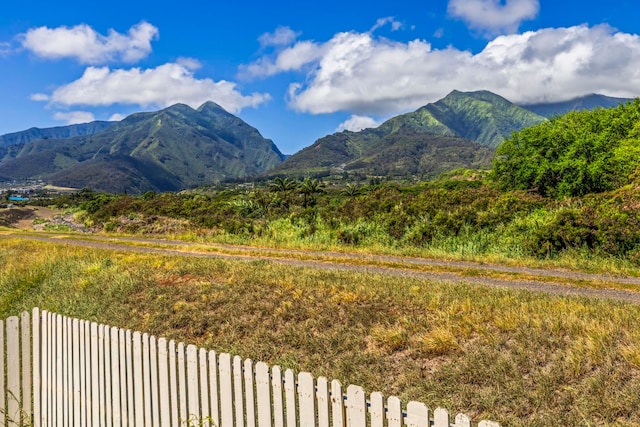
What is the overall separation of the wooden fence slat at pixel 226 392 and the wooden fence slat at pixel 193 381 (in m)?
0.38

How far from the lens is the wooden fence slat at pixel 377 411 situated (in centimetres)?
321

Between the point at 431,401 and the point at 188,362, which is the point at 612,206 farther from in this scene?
the point at 188,362

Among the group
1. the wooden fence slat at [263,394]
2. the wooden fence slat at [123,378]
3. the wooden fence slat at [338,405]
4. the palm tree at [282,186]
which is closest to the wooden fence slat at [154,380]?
the wooden fence slat at [123,378]

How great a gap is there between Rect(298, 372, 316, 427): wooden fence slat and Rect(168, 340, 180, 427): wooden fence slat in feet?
5.68

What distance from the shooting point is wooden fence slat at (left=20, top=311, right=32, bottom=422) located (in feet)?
19.3

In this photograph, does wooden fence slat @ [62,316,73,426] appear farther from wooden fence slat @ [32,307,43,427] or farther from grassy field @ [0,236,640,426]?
grassy field @ [0,236,640,426]

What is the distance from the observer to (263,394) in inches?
156

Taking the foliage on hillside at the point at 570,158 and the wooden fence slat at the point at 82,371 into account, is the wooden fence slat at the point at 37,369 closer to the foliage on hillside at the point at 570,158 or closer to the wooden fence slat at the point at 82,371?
the wooden fence slat at the point at 82,371

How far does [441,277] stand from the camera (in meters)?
12.7

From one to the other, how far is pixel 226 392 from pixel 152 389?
132 cm

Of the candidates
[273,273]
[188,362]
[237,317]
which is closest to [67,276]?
[273,273]

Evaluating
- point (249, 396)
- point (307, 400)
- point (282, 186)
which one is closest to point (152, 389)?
point (249, 396)

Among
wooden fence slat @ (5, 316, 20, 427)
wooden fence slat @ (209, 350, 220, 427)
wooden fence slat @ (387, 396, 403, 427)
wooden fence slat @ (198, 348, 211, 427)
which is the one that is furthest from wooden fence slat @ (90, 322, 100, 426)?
wooden fence slat @ (387, 396, 403, 427)

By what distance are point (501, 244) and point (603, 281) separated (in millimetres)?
6991
